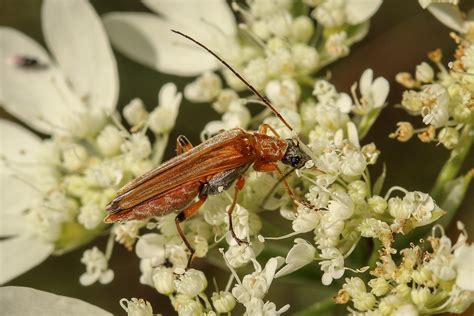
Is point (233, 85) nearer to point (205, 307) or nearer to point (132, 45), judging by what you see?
point (132, 45)

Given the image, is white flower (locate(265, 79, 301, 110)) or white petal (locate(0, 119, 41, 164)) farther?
white petal (locate(0, 119, 41, 164))

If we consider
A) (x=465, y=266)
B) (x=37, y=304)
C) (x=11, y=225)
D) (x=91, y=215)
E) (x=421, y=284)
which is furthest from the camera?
(x=11, y=225)

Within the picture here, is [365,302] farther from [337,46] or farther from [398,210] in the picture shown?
[337,46]

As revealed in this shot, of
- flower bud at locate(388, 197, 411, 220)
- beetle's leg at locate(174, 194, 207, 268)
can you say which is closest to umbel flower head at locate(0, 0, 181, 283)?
beetle's leg at locate(174, 194, 207, 268)

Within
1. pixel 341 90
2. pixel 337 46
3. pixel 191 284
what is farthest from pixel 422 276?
pixel 341 90

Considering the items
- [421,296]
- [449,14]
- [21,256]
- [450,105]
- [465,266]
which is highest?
[449,14]

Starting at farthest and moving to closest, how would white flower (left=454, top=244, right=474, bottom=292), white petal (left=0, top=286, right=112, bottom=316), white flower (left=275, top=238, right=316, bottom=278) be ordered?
white petal (left=0, top=286, right=112, bottom=316)
white flower (left=275, top=238, right=316, bottom=278)
white flower (left=454, top=244, right=474, bottom=292)

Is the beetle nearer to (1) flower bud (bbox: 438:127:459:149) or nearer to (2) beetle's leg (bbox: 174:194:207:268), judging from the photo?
(2) beetle's leg (bbox: 174:194:207:268)
